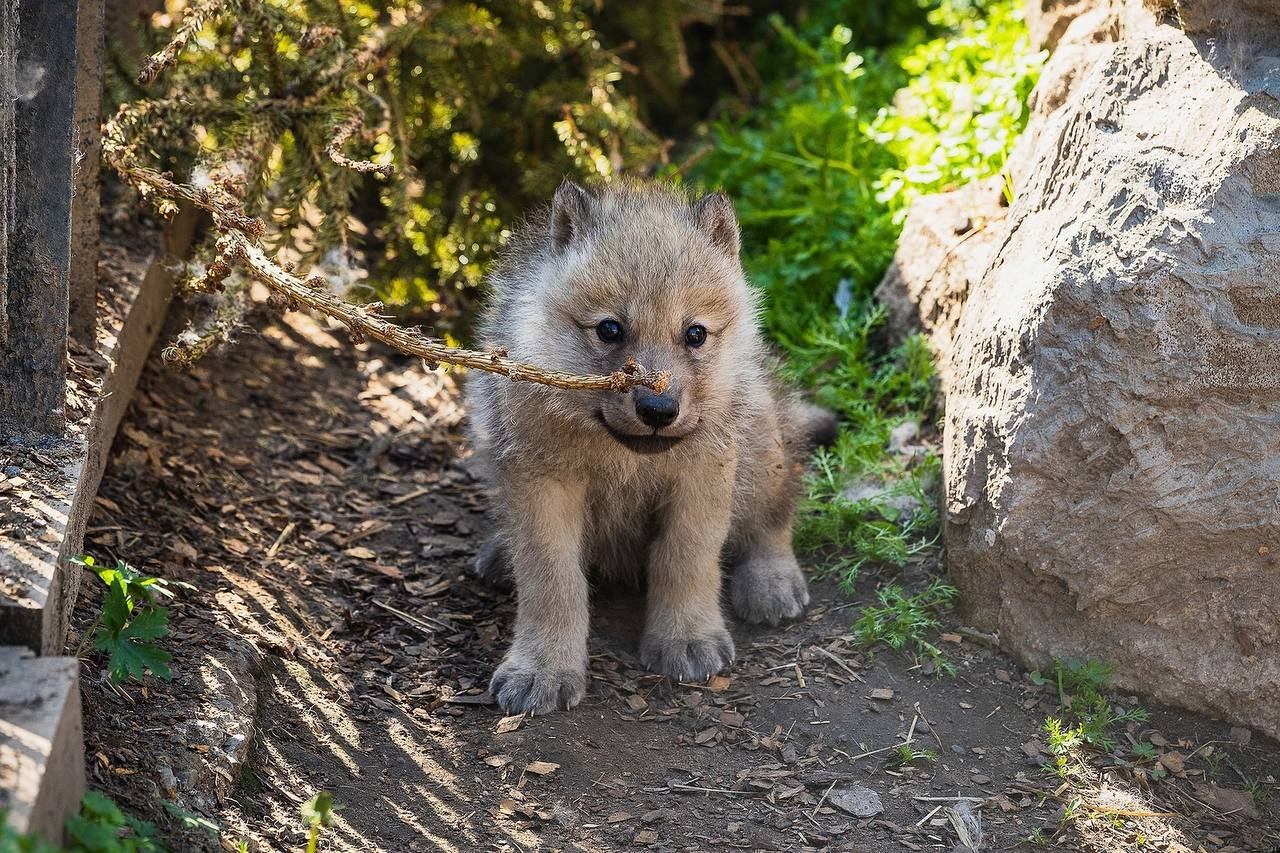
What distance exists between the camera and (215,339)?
4.30 metres

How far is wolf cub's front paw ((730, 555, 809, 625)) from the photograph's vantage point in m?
4.89

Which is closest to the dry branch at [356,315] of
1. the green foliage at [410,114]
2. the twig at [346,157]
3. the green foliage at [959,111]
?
the twig at [346,157]

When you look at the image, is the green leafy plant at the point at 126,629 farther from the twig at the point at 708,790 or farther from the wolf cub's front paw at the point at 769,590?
the wolf cub's front paw at the point at 769,590

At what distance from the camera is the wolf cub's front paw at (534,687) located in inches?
169

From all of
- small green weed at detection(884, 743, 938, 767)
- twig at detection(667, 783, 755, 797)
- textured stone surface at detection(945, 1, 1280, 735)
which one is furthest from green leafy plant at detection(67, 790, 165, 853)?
textured stone surface at detection(945, 1, 1280, 735)

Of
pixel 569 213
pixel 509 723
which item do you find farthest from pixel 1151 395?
pixel 509 723

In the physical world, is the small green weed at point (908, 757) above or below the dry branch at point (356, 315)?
below

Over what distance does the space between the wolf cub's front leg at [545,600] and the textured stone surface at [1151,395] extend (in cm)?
151

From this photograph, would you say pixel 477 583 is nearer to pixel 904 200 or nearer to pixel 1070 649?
pixel 1070 649

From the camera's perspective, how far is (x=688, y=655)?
4566mm

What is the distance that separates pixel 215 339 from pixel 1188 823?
144 inches

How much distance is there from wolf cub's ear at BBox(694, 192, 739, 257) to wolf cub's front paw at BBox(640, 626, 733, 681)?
147 cm

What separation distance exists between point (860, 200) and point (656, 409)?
128 inches

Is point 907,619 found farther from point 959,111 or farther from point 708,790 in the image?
point 959,111
